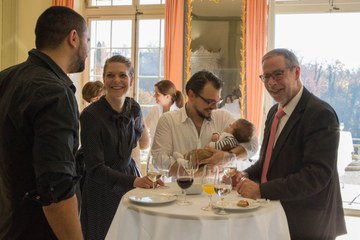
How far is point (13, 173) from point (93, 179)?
110 centimetres

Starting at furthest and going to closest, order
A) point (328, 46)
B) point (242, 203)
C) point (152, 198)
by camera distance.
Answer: point (328, 46)
point (152, 198)
point (242, 203)

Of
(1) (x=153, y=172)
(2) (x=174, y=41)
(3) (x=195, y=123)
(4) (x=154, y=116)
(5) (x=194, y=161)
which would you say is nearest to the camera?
(5) (x=194, y=161)

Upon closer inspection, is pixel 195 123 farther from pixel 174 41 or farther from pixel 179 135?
pixel 174 41

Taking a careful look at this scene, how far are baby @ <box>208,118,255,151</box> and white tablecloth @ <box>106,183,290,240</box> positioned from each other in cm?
58

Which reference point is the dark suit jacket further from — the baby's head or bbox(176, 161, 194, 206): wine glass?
the baby's head

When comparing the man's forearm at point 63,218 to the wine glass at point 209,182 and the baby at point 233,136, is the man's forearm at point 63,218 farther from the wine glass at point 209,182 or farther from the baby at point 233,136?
the baby at point 233,136

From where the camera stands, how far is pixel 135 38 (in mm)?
5844

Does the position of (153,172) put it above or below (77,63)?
below

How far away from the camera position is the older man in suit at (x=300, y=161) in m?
1.91

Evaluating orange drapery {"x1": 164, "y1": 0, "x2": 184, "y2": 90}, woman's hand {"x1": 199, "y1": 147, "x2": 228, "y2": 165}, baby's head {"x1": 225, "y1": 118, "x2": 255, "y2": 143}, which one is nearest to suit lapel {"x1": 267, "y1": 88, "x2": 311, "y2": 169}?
woman's hand {"x1": 199, "y1": 147, "x2": 228, "y2": 165}

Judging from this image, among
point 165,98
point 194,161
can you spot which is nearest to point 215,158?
point 194,161

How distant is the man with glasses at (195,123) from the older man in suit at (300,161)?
347 mm

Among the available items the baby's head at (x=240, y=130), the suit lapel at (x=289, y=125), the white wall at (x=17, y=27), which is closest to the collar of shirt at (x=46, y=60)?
the suit lapel at (x=289, y=125)

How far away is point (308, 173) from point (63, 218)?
1.18m
